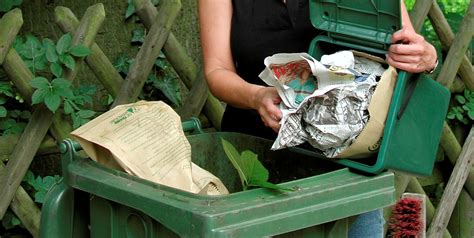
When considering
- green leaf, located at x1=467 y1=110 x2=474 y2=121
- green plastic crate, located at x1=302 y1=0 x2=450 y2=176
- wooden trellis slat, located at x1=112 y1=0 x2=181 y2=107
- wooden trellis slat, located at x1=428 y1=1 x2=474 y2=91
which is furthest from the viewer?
green leaf, located at x1=467 y1=110 x2=474 y2=121

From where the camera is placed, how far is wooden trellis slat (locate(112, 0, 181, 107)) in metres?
3.50

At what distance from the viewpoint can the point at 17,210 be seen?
10.9ft

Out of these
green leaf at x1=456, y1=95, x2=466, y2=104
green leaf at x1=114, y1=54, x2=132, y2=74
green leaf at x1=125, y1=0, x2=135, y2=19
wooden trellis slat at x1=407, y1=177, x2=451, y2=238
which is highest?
green leaf at x1=125, y1=0, x2=135, y2=19

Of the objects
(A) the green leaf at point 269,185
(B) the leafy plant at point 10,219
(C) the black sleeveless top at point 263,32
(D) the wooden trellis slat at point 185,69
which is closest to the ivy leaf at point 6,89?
(B) the leafy plant at point 10,219

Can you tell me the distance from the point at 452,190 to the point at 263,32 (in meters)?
2.08

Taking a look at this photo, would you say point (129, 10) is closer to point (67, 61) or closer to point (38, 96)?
point (67, 61)

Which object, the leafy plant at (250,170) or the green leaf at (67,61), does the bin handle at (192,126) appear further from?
the green leaf at (67,61)

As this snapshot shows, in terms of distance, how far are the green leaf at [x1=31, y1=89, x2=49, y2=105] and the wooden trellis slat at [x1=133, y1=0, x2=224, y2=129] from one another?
51cm

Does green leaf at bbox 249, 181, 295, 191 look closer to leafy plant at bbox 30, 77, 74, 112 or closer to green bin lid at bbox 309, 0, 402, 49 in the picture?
green bin lid at bbox 309, 0, 402, 49

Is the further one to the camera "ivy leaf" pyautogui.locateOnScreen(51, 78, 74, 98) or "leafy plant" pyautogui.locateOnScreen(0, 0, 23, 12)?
"leafy plant" pyautogui.locateOnScreen(0, 0, 23, 12)

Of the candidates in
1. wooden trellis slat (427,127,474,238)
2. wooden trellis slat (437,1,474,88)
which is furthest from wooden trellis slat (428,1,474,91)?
wooden trellis slat (427,127,474,238)

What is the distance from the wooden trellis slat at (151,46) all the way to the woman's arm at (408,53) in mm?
1346

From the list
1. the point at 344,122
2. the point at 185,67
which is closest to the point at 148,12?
the point at 185,67

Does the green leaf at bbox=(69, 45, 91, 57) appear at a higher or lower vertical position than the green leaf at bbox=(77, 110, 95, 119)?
higher
